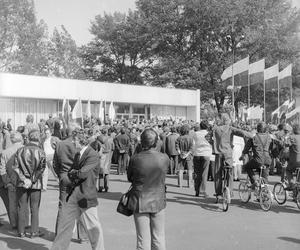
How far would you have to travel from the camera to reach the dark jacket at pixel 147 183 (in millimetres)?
5371

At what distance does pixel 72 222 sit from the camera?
20.5 feet

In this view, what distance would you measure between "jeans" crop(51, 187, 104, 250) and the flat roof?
75.7 feet

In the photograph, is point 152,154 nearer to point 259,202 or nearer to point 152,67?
point 259,202

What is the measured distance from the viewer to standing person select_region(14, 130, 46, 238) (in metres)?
7.47

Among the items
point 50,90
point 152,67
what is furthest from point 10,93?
point 152,67

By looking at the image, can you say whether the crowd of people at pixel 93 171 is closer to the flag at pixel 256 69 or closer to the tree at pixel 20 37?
the flag at pixel 256 69

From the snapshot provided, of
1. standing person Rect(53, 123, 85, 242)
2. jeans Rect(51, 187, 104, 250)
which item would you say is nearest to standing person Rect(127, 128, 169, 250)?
jeans Rect(51, 187, 104, 250)

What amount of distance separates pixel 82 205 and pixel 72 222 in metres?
0.27

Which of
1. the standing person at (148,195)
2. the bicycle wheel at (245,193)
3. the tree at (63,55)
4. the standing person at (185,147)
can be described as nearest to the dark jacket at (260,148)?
the bicycle wheel at (245,193)

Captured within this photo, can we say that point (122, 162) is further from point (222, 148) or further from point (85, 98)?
point (85, 98)

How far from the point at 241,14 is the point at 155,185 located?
39658mm

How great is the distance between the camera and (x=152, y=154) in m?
5.45

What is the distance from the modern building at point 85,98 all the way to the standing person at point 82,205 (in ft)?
75.8

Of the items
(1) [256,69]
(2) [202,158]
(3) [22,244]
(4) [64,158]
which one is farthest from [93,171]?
(1) [256,69]
